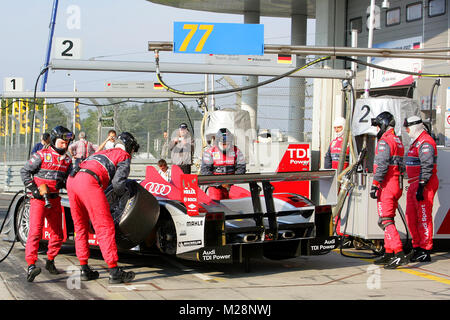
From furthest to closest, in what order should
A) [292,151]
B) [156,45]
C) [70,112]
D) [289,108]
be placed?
[70,112], [289,108], [292,151], [156,45]

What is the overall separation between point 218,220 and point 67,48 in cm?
863

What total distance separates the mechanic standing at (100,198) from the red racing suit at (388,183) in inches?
129

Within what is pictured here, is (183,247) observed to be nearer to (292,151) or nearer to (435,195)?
(435,195)

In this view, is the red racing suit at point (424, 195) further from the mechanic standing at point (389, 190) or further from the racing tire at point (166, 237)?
the racing tire at point (166, 237)

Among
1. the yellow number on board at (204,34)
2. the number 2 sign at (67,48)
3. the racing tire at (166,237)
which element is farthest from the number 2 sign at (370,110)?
the number 2 sign at (67,48)

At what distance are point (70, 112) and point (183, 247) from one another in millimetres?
13019

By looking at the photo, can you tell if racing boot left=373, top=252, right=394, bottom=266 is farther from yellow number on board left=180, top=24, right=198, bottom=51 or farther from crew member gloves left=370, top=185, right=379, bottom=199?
yellow number on board left=180, top=24, right=198, bottom=51

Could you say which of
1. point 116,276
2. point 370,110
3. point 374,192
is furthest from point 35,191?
point 370,110

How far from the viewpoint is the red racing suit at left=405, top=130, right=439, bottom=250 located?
8766mm

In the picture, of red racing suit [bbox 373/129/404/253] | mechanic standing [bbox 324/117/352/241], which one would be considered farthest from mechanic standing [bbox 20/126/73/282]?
mechanic standing [bbox 324/117/352/241]

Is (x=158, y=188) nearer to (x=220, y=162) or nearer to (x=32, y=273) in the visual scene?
(x=32, y=273)
